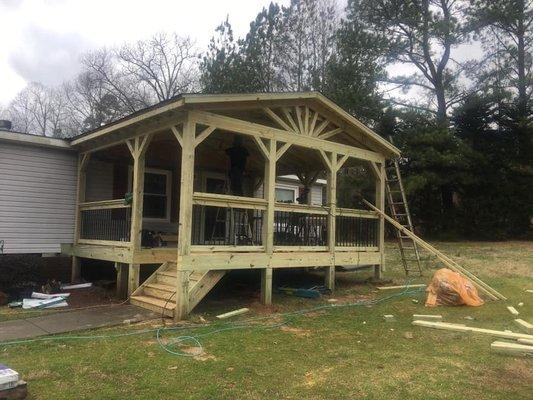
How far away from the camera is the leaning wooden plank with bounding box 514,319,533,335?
6.80 meters

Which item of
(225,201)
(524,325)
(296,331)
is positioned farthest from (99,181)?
(524,325)

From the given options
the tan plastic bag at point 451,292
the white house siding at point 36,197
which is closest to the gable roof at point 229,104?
the white house siding at point 36,197

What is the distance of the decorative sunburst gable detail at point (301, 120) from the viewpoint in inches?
366

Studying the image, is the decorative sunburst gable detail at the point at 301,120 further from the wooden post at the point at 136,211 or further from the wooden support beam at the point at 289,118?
the wooden post at the point at 136,211

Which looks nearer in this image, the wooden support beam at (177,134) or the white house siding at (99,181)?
the wooden support beam at (177,134)

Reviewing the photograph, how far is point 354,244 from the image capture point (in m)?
11.2

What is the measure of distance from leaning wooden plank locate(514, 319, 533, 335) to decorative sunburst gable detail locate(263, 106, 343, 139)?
5066mm

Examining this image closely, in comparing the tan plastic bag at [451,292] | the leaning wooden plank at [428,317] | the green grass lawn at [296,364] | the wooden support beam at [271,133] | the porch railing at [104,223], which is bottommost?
the green grass lawn at [296,364]

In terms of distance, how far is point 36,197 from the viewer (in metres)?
10.6

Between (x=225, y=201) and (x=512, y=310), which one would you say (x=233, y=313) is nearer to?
(x=225, y=201)

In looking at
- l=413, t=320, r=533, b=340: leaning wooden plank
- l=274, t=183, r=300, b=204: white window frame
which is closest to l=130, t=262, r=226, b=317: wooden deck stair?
l=413, t=320, r=533, b=340: leaning wooden plank

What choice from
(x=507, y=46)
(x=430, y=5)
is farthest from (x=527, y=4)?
(x=430, y=5)

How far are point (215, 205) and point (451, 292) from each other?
4.73 meters

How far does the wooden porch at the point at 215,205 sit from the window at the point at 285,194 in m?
3.92
